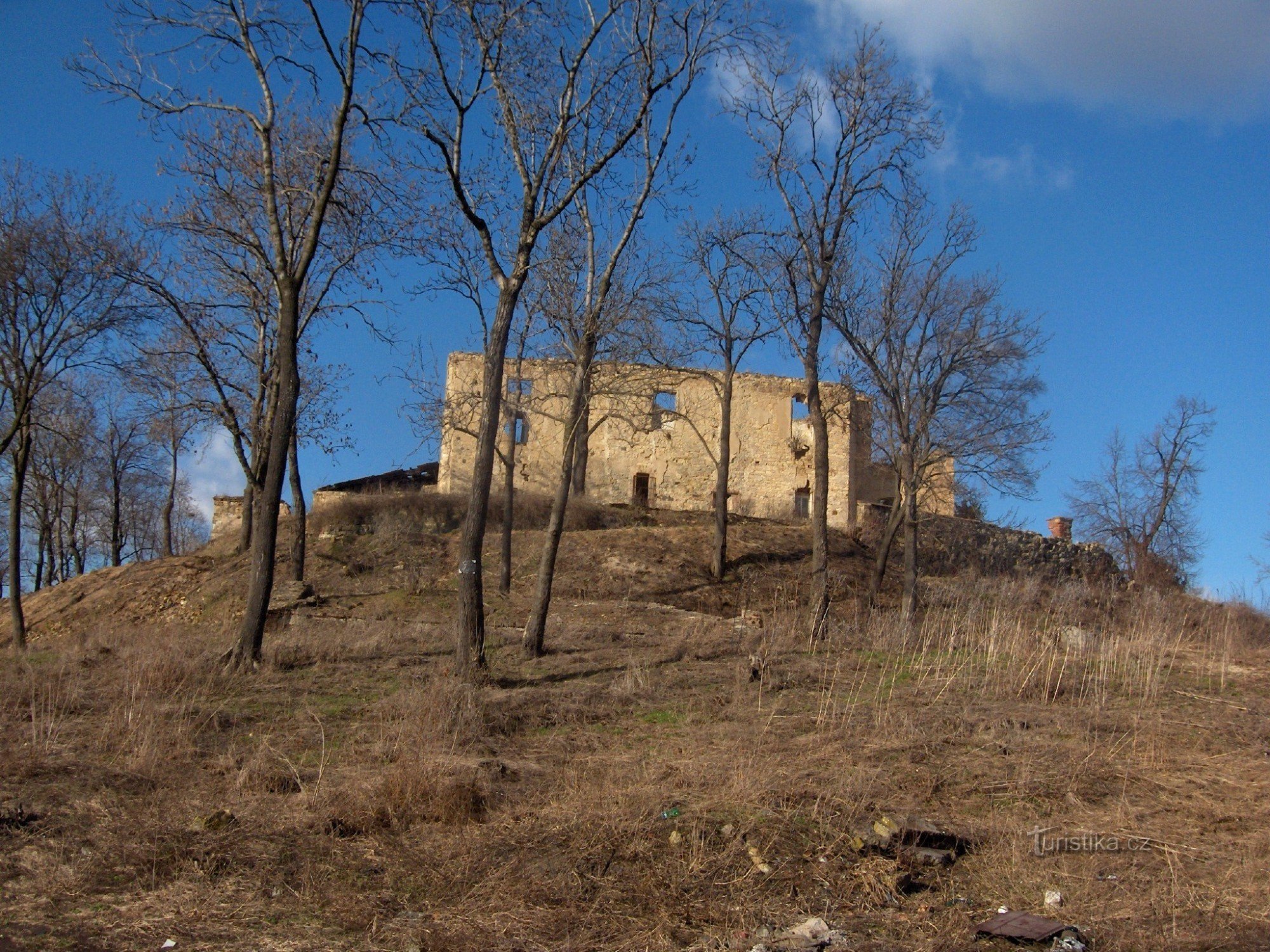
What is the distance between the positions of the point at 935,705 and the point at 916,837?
3.42 m

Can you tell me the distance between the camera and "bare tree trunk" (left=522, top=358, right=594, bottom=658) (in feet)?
40.5

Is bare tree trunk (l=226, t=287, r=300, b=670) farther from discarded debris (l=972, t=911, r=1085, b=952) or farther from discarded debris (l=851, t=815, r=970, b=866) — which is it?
discarded debris (l=972, t=911, r=1085, b=952)

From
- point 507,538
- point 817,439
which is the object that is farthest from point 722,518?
point 817,439

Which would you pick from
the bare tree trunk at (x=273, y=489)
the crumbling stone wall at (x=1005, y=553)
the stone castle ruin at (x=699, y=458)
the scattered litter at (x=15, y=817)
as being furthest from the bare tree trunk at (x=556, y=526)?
the stone castle ruin at (x=699, y=458)

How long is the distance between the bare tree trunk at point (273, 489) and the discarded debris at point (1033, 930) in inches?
321

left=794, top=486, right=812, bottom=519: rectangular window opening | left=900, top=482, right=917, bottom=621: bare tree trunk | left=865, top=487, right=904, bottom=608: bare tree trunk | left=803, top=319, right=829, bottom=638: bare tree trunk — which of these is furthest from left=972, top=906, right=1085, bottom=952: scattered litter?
left=794, top=486, right=812, bottom=519: rectangular window opening

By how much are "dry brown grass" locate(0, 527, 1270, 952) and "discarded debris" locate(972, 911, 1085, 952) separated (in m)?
0.15

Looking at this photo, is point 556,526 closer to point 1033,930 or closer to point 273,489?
point 273,489

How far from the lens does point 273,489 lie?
10.7 metres

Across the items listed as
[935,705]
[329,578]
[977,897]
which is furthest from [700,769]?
[329,578]

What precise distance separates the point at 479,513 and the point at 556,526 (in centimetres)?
288

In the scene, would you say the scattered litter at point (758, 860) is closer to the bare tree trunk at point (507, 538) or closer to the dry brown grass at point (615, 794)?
the dry brown grass at point (615, 794)

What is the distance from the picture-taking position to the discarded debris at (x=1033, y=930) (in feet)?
15.4

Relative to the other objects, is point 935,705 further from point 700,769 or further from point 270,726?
point 270,726
